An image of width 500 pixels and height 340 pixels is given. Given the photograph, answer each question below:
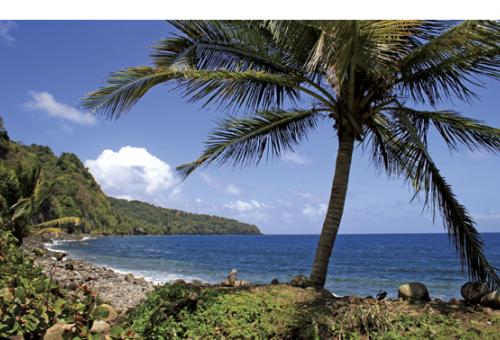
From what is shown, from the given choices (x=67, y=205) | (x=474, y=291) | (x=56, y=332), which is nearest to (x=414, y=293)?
(x=474, y=291)

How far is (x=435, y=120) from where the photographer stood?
6930 mm

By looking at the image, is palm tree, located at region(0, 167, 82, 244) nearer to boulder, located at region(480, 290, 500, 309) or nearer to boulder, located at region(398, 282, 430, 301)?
boulder, located at region(398, 282, 430, 301)

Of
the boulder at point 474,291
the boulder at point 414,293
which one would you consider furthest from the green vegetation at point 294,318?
the boulder at point 474,291

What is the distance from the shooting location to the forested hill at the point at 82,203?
22.8m

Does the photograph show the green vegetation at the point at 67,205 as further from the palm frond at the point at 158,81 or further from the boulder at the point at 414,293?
the boulder at the point at 414,293

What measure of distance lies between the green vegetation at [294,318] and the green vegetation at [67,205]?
4.71 metres

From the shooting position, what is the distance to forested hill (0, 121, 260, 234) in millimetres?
22772

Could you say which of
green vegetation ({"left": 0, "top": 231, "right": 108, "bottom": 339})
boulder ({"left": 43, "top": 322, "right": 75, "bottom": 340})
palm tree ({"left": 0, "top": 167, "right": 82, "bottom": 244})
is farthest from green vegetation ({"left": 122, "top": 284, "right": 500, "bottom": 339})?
palm tree ({"left": 0, "top": 167, "right": 82, "bottom": 244})

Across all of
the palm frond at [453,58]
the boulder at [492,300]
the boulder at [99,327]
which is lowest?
the boulder at [99,327]

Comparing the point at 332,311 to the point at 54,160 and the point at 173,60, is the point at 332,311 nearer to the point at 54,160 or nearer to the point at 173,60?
the point at 173,60

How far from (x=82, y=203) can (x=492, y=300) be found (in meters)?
76.9

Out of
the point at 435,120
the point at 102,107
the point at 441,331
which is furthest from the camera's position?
the point at 435,120
